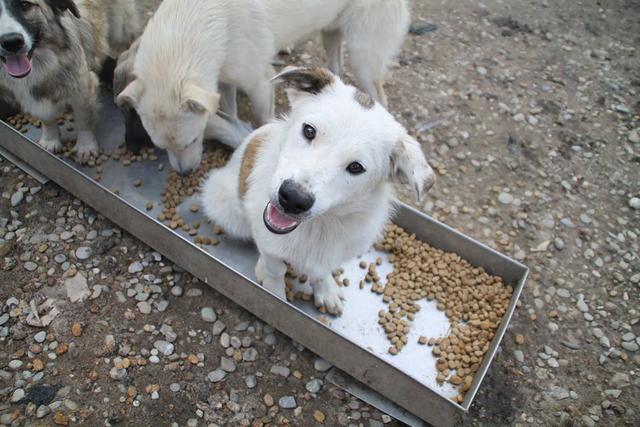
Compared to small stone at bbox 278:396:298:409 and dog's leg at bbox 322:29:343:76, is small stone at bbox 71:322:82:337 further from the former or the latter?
dog's leg at bbox 322:29:343:76

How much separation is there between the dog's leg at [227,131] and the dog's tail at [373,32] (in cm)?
114

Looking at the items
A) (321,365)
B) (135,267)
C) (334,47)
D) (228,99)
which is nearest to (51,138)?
(135,267)

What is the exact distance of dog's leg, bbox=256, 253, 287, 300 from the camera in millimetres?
2971

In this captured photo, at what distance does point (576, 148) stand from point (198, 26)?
3478 mm

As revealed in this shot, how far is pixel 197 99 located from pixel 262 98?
3.13ft

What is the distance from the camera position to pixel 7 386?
2914 mm

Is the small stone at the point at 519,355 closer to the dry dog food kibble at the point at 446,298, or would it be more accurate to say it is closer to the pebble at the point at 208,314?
the dry dog food kibble at the point at 446,298

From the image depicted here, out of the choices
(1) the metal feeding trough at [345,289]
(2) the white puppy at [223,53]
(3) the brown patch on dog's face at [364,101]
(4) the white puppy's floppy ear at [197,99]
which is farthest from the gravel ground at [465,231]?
(3) the brown patch on dog's face at [364,101]

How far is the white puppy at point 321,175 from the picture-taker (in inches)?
87.8

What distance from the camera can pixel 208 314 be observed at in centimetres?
334

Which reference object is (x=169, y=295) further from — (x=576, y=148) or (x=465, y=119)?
(x=576, y=148)

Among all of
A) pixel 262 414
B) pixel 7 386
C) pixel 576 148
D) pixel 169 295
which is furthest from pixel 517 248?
pixel 7 386

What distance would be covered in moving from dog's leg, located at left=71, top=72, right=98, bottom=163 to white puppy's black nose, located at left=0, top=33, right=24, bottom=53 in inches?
25.4

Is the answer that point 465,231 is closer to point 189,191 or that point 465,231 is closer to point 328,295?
point 328,295
